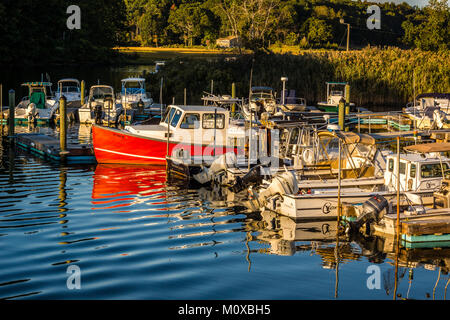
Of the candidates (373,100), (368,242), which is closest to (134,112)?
(373,100)

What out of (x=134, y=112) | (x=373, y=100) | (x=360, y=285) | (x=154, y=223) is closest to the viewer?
(x=360, y=285)

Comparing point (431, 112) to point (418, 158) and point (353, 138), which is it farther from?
point (418, 158)

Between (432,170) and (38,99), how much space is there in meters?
30.8

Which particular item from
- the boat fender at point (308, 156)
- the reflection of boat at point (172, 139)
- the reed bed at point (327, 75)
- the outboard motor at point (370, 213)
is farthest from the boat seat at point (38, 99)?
the outboard motor at point (370, 213)

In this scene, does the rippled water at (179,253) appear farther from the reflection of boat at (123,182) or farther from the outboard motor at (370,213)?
the outboard motor at (370,213)

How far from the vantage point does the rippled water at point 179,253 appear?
14562mm

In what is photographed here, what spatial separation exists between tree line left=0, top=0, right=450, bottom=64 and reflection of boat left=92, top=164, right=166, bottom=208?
3596 centimetres

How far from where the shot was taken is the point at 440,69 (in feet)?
179

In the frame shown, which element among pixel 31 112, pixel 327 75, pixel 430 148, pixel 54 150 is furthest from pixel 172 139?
pixel 327 75

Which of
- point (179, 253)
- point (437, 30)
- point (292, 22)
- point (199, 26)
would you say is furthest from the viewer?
point (199, 26)

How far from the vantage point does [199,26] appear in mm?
146125

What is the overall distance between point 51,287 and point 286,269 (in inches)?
216

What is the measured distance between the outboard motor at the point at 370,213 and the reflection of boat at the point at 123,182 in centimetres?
775
